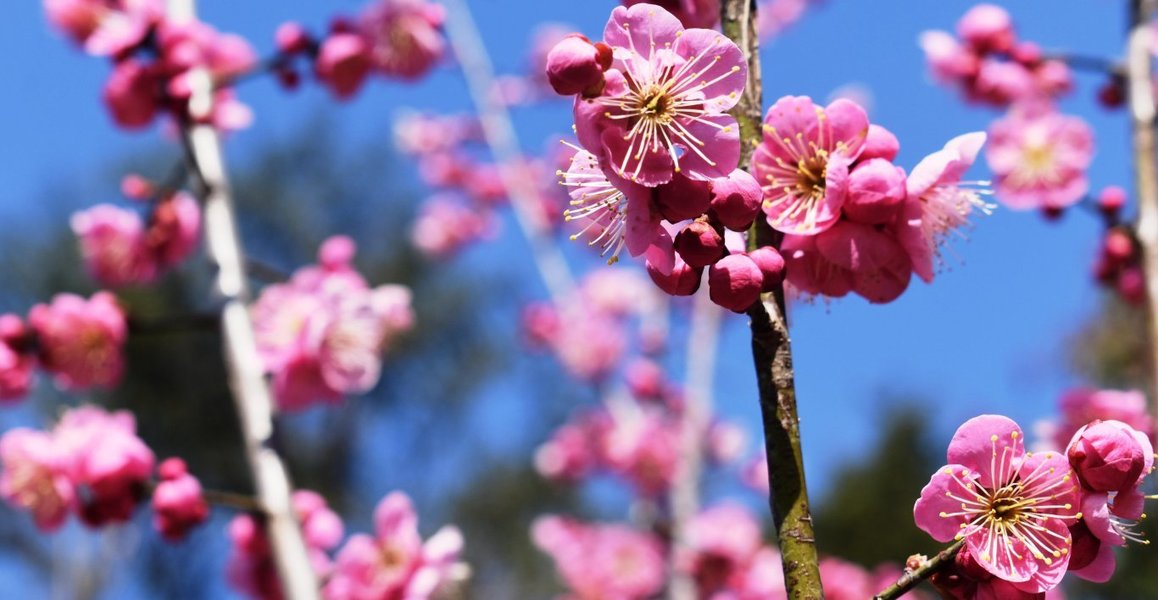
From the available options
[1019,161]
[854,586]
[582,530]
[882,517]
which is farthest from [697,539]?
[882,517]

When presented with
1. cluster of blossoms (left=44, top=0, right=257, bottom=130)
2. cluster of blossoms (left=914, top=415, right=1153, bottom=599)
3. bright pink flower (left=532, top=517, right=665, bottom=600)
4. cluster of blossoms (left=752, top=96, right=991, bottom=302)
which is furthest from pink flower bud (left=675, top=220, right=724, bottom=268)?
bright pink flower (left=532, top=517, right=665, bottom=600)

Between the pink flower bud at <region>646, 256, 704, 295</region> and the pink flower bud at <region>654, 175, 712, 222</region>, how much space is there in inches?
1.7

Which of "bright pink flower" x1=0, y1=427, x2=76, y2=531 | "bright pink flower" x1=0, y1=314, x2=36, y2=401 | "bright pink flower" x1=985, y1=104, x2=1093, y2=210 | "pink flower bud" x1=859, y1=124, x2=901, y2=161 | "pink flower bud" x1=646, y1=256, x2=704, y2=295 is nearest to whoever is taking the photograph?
"pink flower bud" x1=646, y1=256, x2=704, y2=295

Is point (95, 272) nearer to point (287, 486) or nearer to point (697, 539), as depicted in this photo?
point (287, 486)

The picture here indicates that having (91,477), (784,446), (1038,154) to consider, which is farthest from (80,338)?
(1038,154)

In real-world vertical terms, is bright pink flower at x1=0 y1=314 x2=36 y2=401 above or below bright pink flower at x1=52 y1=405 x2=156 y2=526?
above

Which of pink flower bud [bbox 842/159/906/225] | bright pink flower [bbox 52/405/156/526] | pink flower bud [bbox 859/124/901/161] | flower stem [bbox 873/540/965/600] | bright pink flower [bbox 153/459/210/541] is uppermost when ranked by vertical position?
bright pink flower [bbox 52/405/156/526]

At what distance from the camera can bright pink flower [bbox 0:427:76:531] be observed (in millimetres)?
1961

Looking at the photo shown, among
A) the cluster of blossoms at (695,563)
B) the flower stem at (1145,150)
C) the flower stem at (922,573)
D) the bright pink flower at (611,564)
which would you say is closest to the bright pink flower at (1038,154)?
the flower stem at (1145,150)

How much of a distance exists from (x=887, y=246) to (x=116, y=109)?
1736mm

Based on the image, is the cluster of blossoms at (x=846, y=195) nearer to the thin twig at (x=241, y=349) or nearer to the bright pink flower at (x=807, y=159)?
the bright pink flower at (x=807, y=159)

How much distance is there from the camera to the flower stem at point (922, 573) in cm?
71

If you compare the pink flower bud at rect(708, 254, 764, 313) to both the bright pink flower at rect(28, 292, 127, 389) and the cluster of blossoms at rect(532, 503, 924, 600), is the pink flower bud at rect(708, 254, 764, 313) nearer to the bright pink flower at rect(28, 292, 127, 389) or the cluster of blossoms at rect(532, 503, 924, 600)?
the bright pink flower at rect(28, 292, 127, 389)

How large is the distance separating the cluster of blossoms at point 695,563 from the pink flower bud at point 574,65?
2.37 meters
